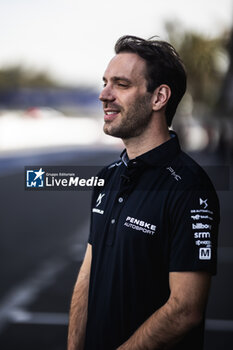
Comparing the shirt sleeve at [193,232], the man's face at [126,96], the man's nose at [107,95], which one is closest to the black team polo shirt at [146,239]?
the shirt sleeve at [193,232]

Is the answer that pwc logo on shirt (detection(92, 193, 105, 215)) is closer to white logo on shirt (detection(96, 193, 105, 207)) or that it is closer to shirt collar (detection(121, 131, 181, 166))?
white logo on shirt (detection(96, 193, 105, 207))

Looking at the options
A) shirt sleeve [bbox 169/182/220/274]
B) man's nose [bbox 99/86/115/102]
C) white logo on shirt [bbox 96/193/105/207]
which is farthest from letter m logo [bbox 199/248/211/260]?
man's nose [bbox 99/86/115/102]

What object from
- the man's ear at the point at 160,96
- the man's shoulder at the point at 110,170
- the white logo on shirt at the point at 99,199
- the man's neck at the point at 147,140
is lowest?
the white logo on shirt at the point at 99,199

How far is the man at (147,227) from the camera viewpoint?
171 cm

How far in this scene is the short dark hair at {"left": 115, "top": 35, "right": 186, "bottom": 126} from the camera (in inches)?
74.9

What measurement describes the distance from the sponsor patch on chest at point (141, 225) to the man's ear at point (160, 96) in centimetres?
42

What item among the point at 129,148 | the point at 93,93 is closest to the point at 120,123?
the point at 129,148

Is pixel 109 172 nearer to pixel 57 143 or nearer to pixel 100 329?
pixel 100 329

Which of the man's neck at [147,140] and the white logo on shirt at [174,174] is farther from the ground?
the man's neck at [147,140]

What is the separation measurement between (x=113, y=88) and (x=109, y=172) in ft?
1.10

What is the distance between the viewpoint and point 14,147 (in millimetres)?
30516

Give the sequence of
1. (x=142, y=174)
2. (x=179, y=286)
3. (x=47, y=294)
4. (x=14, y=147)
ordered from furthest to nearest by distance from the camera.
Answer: (x=14, y=147) → (x=47, y=294) → (x=142, y=174) → (x=179, y=286)

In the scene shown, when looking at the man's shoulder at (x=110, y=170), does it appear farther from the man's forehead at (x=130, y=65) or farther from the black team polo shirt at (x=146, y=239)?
the man's forehead at (x=130, y=65)

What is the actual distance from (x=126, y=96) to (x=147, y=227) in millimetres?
483
